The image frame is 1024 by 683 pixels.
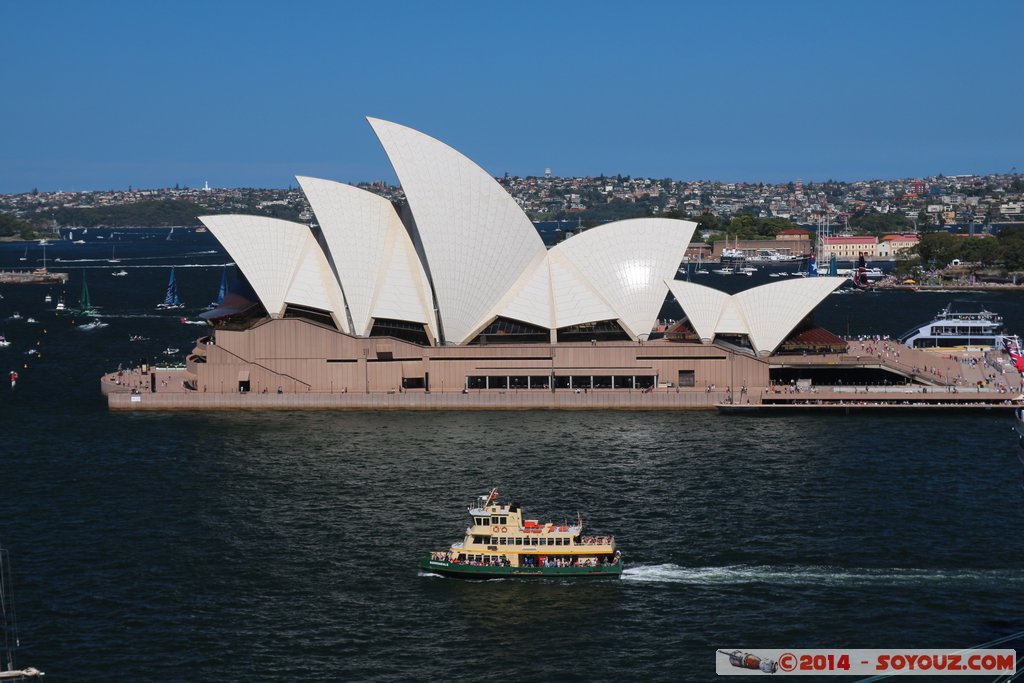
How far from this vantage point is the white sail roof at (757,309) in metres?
65.3

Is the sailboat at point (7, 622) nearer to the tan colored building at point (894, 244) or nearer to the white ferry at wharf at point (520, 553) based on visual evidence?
the white ferry at wharf at point (520, 553)

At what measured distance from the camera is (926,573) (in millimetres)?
35812

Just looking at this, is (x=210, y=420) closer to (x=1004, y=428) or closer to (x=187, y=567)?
(x=187, y=567)

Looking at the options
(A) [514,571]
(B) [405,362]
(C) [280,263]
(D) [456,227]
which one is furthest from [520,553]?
(C) [280,263]

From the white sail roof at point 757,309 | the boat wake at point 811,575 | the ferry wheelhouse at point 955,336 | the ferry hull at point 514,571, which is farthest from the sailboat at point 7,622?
the ferry wheelhouse at point 955,336

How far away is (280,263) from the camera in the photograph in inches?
2621

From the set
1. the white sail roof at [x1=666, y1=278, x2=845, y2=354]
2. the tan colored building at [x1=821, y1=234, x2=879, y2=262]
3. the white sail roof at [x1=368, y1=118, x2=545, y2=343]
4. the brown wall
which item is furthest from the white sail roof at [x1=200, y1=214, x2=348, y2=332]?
the tan colored building at [x1=821, y1=234, x2=879, y2=262]

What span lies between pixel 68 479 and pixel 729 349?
108 feet

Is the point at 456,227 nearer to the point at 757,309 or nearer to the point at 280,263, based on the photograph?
the point at 280,263

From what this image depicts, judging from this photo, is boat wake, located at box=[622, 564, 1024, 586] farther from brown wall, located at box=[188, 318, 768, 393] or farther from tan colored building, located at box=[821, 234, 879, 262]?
tan colored building, located at box=[821, 234, 879, 262]

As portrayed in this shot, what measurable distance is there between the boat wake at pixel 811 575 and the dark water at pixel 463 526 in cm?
10

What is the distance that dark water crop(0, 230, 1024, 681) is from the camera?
31359 mm

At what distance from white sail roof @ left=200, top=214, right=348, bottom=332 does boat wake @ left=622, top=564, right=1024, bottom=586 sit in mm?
32949

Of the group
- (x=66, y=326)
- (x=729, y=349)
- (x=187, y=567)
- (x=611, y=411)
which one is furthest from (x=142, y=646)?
(x=66, y=326)
